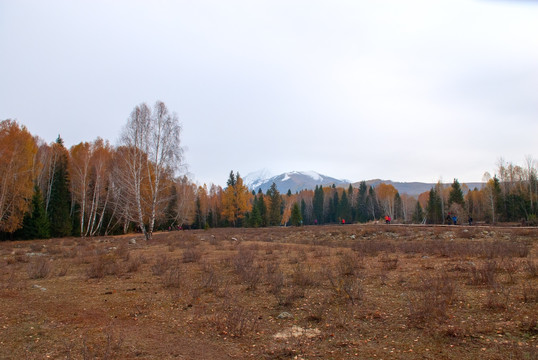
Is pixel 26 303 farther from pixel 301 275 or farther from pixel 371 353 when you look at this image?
pixel 371 353

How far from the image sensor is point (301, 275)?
8672 mm

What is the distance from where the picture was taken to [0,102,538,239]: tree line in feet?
80.4

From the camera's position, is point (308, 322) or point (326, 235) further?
point (326, 235)

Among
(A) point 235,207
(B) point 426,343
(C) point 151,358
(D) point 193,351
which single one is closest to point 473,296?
(B) point 426,343

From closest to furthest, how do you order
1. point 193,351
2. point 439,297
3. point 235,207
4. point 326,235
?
point 193,351, point 439,297, point 326,235, point 235,207

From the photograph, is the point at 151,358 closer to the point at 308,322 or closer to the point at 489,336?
the point at 308,322

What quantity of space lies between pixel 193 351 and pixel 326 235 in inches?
1025

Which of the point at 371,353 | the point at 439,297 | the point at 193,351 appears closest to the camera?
the point at 371,353

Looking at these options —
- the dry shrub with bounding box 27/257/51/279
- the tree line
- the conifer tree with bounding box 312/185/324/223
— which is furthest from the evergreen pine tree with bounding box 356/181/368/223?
the dry shrub with bounding box 27/257/51/279

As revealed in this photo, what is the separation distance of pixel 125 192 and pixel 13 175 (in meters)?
9.86

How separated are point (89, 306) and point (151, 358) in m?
3.48

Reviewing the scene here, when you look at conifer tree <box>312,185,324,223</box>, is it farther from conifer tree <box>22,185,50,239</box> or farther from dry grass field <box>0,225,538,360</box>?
dry grass field <box>0,225,538,360</box>

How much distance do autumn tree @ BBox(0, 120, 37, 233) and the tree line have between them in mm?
82

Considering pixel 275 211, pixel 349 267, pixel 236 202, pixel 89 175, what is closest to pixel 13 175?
pixel 89 175
